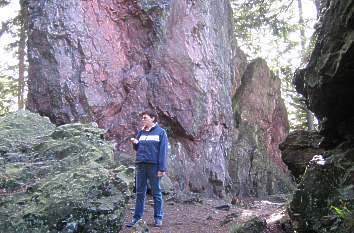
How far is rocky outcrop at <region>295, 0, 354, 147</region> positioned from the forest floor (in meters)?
1.68

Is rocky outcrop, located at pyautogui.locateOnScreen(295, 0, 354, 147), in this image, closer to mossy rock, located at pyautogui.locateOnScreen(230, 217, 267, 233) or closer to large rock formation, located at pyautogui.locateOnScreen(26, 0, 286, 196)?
mossy rock, located at pyautogui.locateOnScreen(230, 217, 267, 233)

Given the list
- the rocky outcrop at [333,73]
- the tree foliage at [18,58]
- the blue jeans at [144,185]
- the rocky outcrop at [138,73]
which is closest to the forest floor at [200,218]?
the blue jeans at [144,185]

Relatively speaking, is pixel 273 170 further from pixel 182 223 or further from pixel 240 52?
pixel 182 223

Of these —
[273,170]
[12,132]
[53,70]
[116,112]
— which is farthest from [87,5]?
[273,170]

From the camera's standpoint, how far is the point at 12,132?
7.06 m

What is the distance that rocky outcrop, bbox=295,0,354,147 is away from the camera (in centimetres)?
538

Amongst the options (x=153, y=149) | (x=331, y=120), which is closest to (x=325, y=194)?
(x=331, y=120)

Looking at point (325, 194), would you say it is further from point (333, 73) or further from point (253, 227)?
point (333, 73)

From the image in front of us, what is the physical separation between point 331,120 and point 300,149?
2153mm

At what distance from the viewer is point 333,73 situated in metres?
5.60

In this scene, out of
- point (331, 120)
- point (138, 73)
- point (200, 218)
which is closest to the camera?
point (331, 120)

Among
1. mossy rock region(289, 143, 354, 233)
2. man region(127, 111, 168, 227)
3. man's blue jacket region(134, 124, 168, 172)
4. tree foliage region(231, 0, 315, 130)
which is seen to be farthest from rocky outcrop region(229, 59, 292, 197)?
mossy rock region(289, 143, 354, 233)

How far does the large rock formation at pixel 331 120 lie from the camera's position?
5.23 m

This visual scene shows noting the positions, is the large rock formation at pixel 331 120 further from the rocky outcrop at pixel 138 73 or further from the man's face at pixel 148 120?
the rocky outcrop at pixel 138 73
